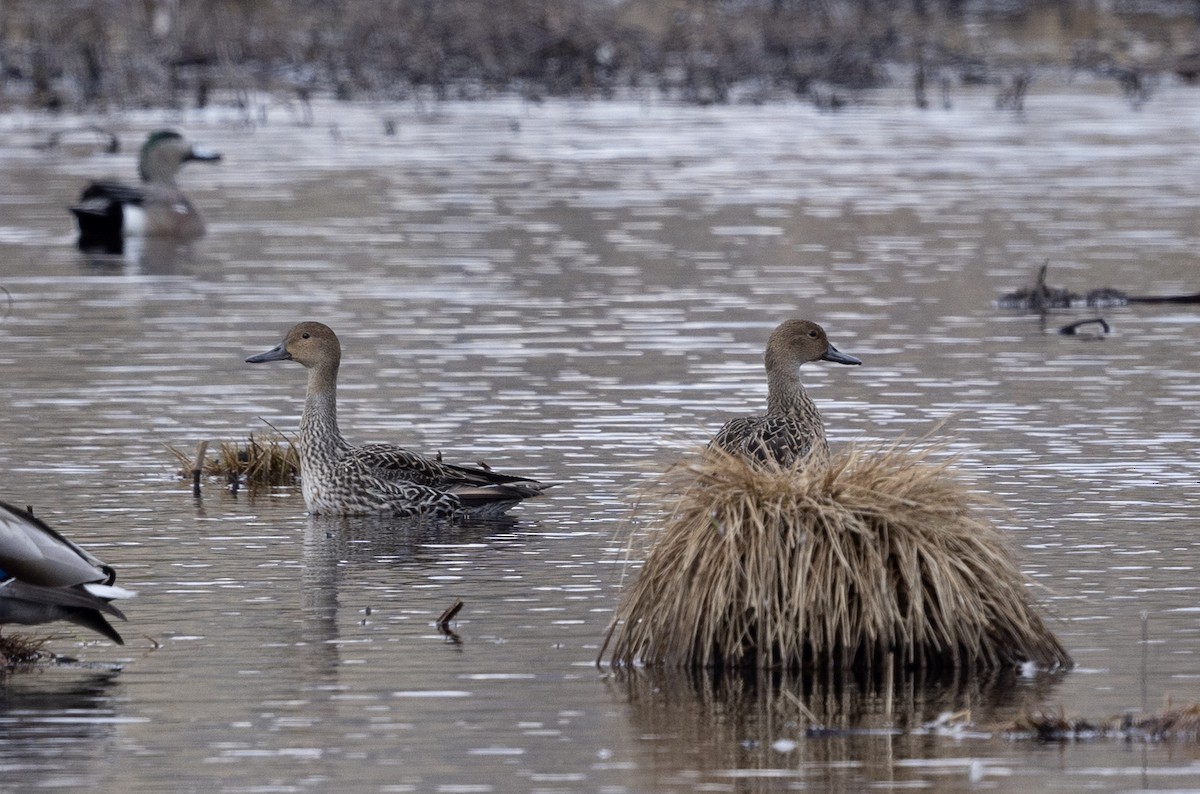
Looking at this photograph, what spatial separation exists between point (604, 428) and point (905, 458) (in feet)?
20.7

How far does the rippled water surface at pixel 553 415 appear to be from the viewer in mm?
8500

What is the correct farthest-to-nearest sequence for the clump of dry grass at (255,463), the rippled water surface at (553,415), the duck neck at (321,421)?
the clump of dry grass at (255,463), the duck neck at (321,421), the rippled water surface at (553,415)

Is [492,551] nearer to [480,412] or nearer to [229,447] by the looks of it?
[229,447]

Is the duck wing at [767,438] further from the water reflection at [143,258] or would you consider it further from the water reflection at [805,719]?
the water reflection at [143,258]

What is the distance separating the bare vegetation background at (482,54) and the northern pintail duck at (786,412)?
107 feet

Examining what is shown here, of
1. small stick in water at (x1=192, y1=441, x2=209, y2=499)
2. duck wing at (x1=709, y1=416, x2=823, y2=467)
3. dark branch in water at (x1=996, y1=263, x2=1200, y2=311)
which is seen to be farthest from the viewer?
dark branch in water at (x1=996, y1=263, x2=1200, y2=311)

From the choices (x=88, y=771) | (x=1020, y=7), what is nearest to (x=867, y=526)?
(x=88, y=771)

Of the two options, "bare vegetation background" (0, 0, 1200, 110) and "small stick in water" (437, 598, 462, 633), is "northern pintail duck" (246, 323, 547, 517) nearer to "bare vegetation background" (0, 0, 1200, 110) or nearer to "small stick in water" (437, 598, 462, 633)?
"small stick in water" (437, 598, 462, 633)

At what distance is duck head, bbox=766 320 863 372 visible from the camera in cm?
1292

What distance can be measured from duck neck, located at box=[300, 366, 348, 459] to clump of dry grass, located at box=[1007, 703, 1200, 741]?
5.66 metres

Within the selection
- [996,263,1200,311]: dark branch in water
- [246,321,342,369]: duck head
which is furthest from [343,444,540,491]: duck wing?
[996,263,1200,311]: dark branch in water

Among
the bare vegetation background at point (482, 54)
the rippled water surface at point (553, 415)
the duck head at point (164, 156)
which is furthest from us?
the bare vegetation background at point (482, 54)

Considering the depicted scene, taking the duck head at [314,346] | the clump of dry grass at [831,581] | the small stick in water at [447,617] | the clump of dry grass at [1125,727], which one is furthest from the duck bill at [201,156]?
the clump of dry grass at [1125,727]

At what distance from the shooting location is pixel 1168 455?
14625mm
